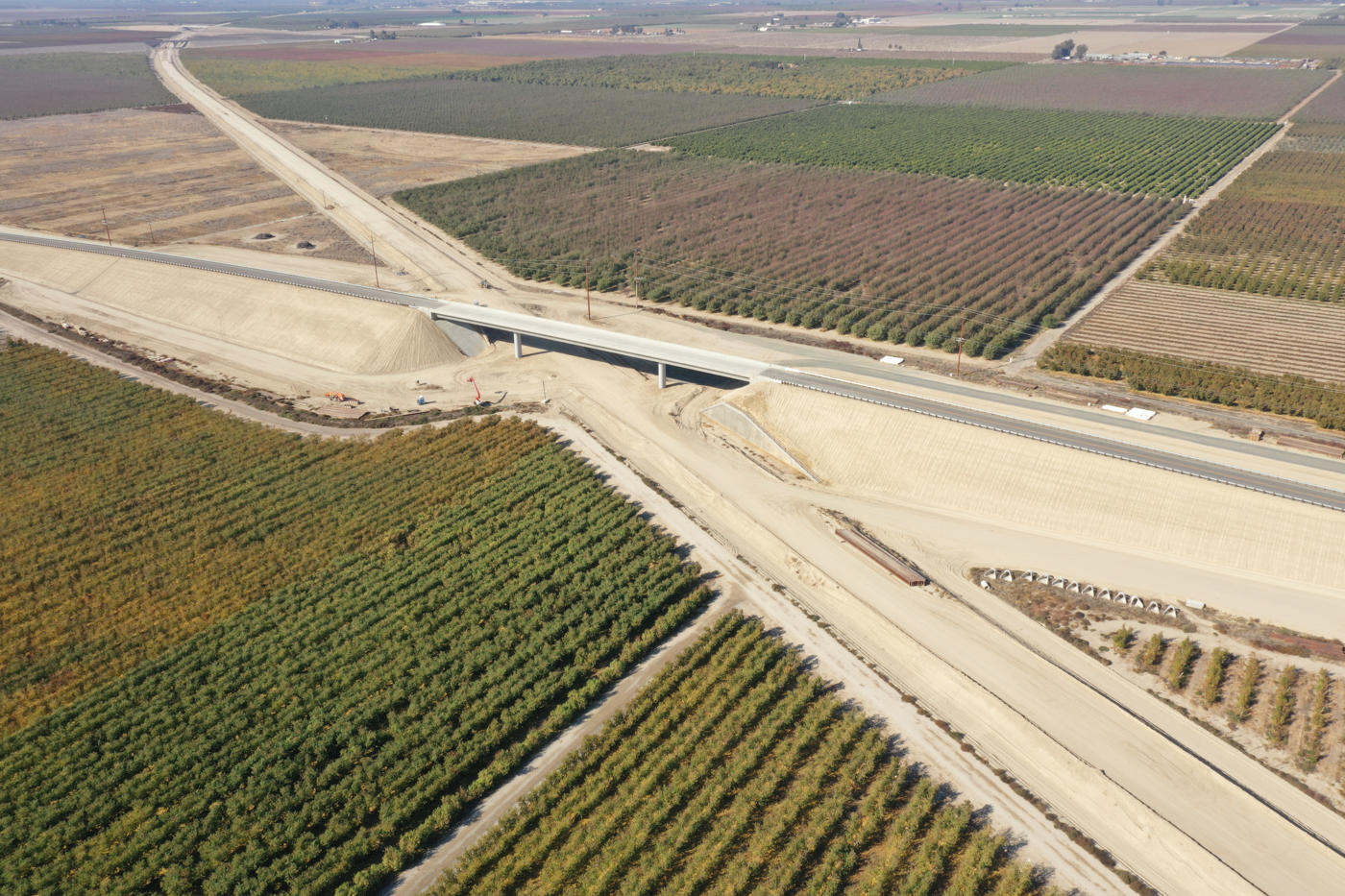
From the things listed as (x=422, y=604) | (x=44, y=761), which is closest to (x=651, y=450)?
(x=422, y=604)

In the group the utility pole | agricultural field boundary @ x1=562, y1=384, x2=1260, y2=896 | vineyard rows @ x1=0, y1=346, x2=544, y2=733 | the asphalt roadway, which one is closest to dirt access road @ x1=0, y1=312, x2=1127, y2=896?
agricultural field boundary @ x1=562, y1=384, x2=1260, y2=896

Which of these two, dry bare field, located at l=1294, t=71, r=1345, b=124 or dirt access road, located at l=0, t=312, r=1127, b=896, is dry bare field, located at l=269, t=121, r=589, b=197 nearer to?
dirt access road, located at l=0, t=312, r=1127, b=896

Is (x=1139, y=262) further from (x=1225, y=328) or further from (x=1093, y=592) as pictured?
(x=1093, y=592)

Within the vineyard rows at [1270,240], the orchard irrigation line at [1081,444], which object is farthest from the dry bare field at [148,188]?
the vineyard rows at [1270,240]

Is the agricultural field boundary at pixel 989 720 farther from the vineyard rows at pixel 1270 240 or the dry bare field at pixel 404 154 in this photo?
the dry bare field at pixel 404 154

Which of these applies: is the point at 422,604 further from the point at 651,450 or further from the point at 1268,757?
the point at 1268,757

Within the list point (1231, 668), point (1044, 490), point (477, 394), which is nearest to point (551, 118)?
point (477, 394)
